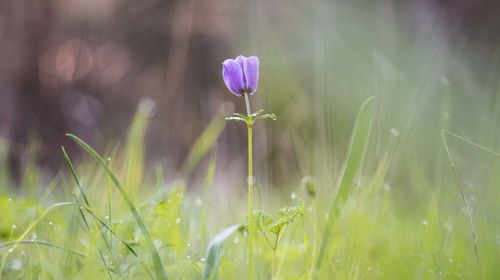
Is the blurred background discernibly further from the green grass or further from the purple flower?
the purple flower

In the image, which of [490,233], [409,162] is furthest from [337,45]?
[490,233]

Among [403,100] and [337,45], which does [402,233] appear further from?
[337,45]

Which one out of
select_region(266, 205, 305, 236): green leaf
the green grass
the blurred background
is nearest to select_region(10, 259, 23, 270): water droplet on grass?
the green grass

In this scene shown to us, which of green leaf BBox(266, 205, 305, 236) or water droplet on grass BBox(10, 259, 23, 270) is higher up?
green leaf BBox(266, 205, 305, 236)

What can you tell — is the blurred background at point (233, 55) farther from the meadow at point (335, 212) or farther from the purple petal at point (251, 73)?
the purple petal at point (251, 73)

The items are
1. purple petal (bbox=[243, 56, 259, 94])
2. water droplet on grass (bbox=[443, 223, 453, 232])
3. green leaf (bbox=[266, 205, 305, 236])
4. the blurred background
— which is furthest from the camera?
the blurred background

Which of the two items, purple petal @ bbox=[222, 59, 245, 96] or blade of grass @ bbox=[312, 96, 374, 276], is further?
purple petal @ bbox=[222, 59, 245, 96]

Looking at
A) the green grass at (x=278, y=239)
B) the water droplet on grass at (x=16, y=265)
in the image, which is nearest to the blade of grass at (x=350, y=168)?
the green grass at (x=278, y=239)

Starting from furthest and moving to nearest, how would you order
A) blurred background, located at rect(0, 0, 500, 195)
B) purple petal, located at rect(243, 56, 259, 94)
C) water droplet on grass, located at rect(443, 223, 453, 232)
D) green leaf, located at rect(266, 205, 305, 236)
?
blurred background, located at rect(0, 0, 500, 195), water droplet on grass, located at rect(443, 223, 453, 232), purple petal, located at rect(243, 56, 259, 94), green leaf, located at rect(266, 205, 305, 236)

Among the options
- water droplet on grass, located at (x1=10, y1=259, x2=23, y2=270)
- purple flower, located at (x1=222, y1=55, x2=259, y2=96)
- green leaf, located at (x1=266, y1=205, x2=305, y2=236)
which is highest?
purple flower, located at (x1=222, y1=55, x2=259, y2=96)
